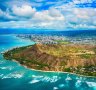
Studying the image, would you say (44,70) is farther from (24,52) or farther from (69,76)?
(24,52)

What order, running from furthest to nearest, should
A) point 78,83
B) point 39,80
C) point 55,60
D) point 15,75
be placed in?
point 55,60 < point 15,75 < point 39,80 < point 78,83

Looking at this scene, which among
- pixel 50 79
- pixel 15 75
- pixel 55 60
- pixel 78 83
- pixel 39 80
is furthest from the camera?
pixel 55 60

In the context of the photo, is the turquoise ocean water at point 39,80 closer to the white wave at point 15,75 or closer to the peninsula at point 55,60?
the white wave at point 15,75

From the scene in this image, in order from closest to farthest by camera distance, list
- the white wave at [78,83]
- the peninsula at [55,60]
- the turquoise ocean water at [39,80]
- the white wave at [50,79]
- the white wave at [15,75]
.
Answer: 1. the turquoise ocean water at [39,80]
2. the white wave at [78,83]
3. the white wave at [50,79]
4. the white wave at [15,75]
5. the peninsula at [55,60]

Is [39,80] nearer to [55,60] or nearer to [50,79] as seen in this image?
[50,79]

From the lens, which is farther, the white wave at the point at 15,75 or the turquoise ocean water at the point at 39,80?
the white wave at the point at 15,75

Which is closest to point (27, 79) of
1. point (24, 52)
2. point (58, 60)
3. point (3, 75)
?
point (3, 75)

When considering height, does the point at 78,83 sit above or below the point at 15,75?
below

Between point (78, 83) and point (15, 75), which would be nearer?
point (78, 83)

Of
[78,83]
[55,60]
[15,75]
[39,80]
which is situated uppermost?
[55,60]

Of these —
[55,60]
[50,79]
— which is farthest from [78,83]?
[55,60]

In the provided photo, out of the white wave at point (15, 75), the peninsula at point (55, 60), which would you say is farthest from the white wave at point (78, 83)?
the white wave at point (15, 75)

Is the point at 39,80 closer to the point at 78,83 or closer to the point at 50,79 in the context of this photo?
the point at 50,79

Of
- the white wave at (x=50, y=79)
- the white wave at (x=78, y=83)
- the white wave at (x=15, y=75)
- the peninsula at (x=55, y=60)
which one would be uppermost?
the peninsula at (x=55, y=60)
